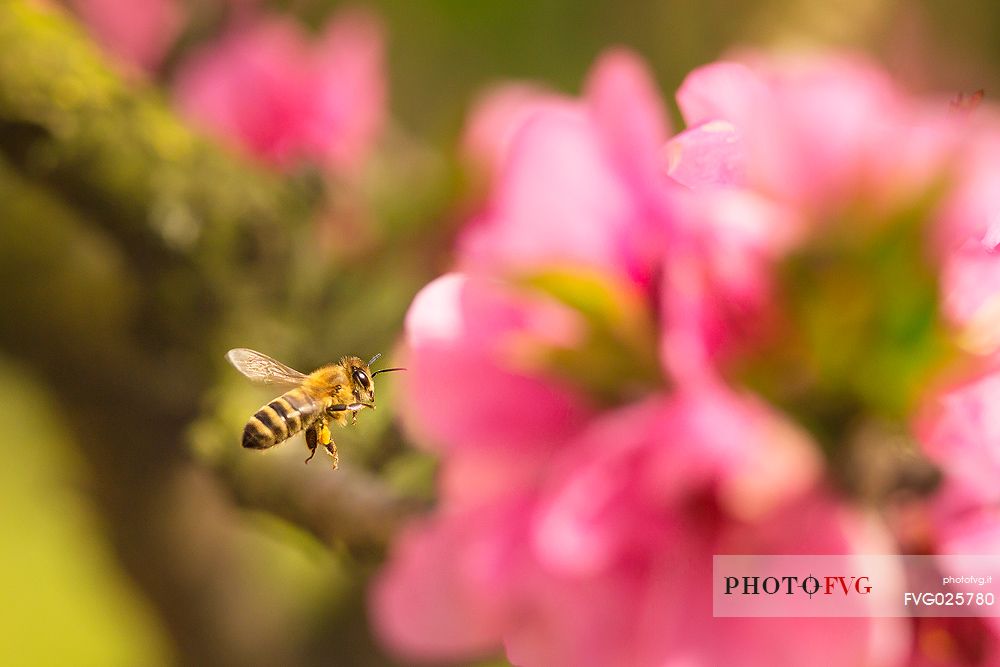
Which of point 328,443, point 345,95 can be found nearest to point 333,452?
point 328,443

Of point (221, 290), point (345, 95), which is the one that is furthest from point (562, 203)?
point (345, 95)

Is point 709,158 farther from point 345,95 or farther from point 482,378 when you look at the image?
point 345,95

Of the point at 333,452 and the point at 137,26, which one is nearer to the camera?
the point at 333,452

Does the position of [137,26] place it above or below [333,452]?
above

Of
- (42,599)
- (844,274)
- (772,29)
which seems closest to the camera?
(844,274)

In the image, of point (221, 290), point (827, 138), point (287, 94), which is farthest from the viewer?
point (287, 94)

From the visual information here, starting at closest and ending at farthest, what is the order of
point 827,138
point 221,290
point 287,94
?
point 827,138
point 221,290
point 287,94

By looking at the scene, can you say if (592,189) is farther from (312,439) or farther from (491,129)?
(491,129)

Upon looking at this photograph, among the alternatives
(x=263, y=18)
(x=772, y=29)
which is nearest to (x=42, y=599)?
(x=263, y=18)

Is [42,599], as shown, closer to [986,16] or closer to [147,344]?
[147,344]
